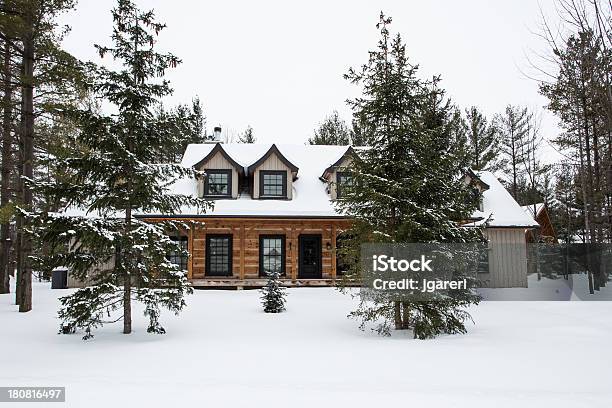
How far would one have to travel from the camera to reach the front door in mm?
18797

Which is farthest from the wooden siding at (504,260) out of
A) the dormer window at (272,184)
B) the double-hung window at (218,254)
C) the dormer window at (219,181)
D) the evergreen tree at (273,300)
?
the dormer window at (219,181)

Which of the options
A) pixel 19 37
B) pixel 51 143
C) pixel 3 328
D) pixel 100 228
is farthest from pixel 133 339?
pixel 19 37

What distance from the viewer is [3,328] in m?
9.55

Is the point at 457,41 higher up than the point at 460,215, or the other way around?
the point at 457,41

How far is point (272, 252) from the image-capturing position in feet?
61.2

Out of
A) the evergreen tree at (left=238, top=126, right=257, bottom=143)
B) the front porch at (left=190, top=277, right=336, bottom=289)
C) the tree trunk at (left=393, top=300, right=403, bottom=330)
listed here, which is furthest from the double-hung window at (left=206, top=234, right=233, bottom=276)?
the evergreen tree at (left=238, top=126, right=257, bottom=143)

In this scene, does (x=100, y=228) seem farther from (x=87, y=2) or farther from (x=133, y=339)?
(x=87, y=2)

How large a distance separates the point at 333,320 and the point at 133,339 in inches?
197

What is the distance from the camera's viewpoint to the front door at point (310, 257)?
1880 cm

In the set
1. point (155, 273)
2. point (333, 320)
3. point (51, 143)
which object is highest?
point (51, 143)

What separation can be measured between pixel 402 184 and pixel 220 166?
11761 mm

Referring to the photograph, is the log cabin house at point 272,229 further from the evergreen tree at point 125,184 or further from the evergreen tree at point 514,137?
the evergreen tree at point 514,137

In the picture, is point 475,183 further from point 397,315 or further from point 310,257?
point 310,257

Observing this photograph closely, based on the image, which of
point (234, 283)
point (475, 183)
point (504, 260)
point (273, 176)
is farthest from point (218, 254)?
point (504, 260)
